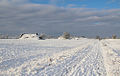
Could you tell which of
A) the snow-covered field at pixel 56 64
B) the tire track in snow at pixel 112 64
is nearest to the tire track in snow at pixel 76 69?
the snow-covered field at pixel 56 64

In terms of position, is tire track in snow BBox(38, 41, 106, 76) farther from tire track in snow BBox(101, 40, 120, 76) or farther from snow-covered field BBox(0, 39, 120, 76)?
tire track in snow BBox(101, 40, 120, 76)

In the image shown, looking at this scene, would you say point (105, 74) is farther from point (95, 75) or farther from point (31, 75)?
point (31, 75)

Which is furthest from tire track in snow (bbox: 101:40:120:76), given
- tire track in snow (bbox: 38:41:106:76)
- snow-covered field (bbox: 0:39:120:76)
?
tire track in snow (bbox: 38:41:106:76)

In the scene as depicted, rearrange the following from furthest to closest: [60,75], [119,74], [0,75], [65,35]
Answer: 1. [65,35]
2. [119,74]
3. [60,75]
4. [0,75]

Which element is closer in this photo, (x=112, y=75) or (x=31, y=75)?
(x=31, y=75)

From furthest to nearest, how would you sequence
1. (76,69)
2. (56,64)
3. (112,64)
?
1. (112,64)
2. (56,64)
3. (76,69)

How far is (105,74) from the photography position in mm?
10578

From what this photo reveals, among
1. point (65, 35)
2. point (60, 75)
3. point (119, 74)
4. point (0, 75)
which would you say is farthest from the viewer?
point (65, 35)

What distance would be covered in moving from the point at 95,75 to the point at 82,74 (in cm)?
75

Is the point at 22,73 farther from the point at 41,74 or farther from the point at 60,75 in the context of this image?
the point at 60,75

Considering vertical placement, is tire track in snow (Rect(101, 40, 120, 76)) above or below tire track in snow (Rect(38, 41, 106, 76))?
below

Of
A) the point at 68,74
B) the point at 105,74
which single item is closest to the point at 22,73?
the point at 68,74

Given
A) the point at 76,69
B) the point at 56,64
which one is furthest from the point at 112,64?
the point at 56,64

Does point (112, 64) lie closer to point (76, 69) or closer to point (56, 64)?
point (76, 69)
